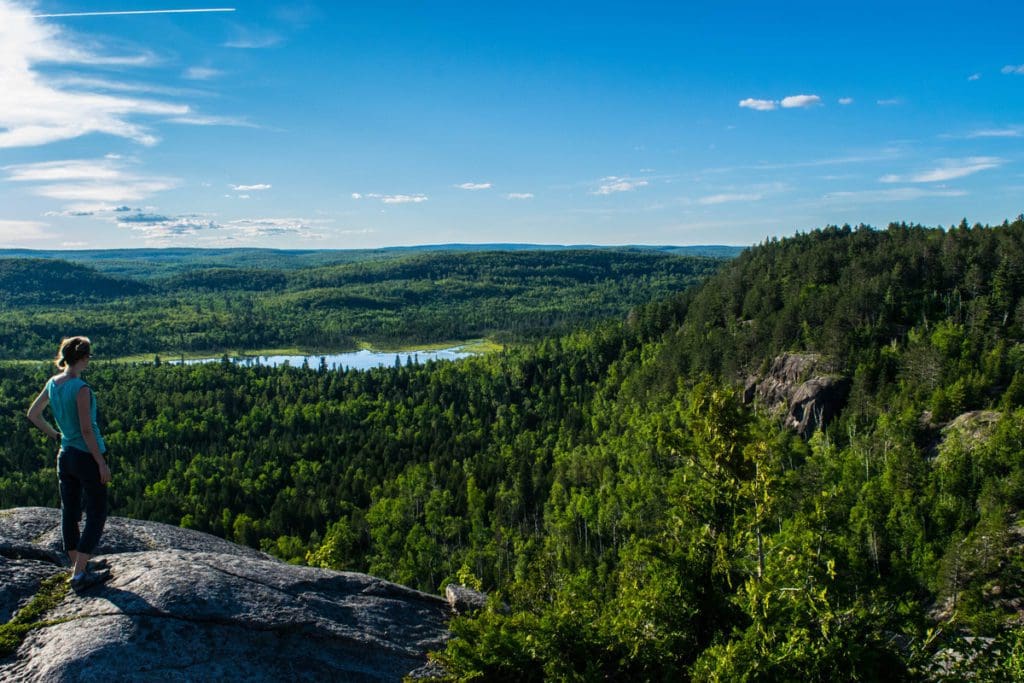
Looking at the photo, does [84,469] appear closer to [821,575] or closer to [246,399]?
[821,575]

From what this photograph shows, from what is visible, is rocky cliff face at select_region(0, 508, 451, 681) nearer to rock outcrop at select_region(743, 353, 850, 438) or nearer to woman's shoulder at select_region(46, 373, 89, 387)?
woman's shoulder at select_region(46, 373, 89, 387)

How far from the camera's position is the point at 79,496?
42.3 feet

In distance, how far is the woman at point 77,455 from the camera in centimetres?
1200

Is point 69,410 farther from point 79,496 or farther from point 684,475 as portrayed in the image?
point 684,475

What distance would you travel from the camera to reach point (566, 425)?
486 feet

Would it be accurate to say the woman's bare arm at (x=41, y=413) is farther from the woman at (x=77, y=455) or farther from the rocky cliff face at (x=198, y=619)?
the rocky cliff face at (x=198, y=619)

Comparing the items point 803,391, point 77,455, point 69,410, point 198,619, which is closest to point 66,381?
point 69,410

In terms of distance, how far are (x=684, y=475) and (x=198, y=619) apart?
15457 mm

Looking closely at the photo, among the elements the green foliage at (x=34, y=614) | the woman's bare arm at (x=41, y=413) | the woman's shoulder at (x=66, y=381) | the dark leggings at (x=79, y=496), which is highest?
the woman's shoulder at (x=66, y=381)

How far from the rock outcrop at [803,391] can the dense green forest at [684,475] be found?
2948mm

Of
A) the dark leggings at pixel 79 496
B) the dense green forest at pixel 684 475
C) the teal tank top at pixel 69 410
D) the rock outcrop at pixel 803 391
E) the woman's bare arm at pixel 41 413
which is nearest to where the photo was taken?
the teal tank top at pixel 69 410

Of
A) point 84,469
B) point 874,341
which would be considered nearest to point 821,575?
point 84,469

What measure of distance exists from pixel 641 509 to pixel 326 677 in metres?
85.1

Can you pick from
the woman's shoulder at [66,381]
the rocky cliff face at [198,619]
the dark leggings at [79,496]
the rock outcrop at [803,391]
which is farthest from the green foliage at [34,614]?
the rock outcrop at [803,391]
